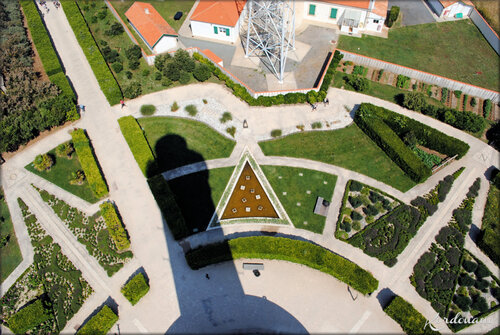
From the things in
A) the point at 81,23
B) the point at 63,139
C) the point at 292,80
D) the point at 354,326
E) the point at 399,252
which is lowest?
the point at 354,326

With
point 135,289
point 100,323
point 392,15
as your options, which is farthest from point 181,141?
point 392,15

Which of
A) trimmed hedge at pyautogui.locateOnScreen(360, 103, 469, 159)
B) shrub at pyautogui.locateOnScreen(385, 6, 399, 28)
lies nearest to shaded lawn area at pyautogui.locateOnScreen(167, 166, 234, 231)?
trimmed hedge at pyautogui.locateOnScreen(360, 103, 469, 159)

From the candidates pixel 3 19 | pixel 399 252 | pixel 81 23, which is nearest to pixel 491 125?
pixel 399 252

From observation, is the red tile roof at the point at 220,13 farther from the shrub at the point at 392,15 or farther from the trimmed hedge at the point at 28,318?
the trimmed hedge at the point at 28,318

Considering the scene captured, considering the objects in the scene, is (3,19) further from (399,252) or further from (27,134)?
(399,252)

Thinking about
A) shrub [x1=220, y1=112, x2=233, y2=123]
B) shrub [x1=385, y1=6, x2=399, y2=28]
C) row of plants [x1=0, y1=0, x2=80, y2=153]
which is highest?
shrub [x1=385, y1=6, x2=399, y2=28]

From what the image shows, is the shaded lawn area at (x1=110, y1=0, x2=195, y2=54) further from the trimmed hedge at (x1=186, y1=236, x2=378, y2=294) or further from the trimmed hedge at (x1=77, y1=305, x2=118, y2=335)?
the trimmed hedge at (x1=77, y1=305, x2=118, y2=335)
